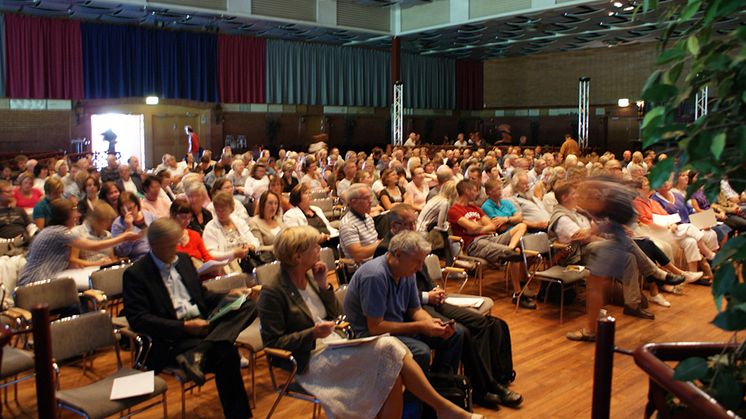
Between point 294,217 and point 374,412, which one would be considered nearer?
point 374,412

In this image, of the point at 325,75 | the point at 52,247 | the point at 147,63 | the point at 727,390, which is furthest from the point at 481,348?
the point at 325,75

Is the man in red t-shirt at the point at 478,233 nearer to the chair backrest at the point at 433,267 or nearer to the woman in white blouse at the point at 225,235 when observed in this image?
the chair backrest at the point at 433,267

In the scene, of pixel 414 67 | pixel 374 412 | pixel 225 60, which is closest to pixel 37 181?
pixel 374 412

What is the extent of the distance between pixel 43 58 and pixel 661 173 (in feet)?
56.8

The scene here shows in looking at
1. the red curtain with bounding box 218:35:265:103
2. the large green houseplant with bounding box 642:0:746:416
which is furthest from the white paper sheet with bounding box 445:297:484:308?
the red curtain with bounding box 218:35:265:103

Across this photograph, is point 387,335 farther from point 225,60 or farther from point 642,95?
point 225,60

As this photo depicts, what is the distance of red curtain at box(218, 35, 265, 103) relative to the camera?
19.3m

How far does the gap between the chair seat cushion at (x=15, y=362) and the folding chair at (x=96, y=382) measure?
20 cm

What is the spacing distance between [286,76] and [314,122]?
6.13 ft

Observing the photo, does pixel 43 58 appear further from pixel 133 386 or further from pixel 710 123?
pixel 710 123

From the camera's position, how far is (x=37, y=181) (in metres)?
10.3

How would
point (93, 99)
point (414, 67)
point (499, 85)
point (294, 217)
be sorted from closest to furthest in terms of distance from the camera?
point (294, 217)
point (93, 99)
point (414, 67)
point (499, 85)

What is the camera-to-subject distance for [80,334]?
365 cm

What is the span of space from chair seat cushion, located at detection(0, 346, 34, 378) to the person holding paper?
1302mm
